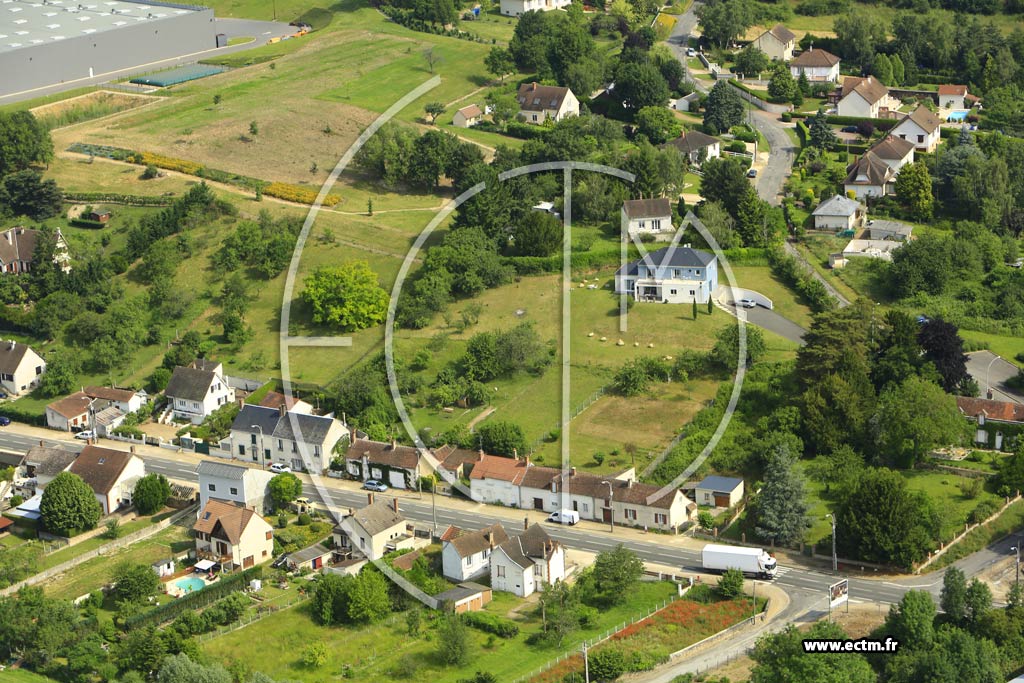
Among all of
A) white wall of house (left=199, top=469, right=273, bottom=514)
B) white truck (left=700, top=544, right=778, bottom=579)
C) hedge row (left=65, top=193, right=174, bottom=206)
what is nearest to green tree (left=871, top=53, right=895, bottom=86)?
hedge row (left=65, top=193, right=174, bottom=206)

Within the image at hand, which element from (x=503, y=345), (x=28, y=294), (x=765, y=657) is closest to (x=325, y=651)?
(x=765, y=657)

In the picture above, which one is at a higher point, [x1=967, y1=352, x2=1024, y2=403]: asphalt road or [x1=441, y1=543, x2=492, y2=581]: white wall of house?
[x1=967, y1=352, x2=1024, y2=403]: asphalt road

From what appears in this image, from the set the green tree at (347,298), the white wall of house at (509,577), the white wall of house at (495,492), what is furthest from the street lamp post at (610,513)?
the green tree at (347,298)

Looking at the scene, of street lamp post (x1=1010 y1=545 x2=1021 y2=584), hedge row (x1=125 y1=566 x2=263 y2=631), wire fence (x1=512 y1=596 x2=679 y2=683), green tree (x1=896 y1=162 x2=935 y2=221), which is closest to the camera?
wire fence (x1=512 y1=596 x2=679 y2=683)

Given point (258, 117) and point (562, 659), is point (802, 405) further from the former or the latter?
point (258, 117)

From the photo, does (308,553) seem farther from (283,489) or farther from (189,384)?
(189,384)

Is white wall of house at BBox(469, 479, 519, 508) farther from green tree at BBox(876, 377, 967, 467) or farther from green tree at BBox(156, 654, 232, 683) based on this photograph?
green tree at BBox(156, 654, 232, 683)
